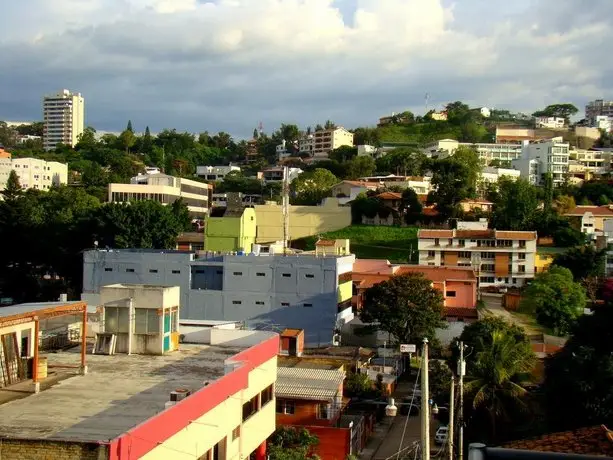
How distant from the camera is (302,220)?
58.9m

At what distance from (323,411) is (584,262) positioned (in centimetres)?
2838

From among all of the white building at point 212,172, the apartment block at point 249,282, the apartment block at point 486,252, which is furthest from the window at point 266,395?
the white building at point 212,172

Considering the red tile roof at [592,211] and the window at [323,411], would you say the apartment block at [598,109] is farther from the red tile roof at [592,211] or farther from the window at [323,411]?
the window at [323,411]

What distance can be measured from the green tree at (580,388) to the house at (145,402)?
7120 millimetres

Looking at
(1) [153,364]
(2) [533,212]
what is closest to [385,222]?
(2) [533,212]

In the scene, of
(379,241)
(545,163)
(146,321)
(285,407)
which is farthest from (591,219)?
(146,321)

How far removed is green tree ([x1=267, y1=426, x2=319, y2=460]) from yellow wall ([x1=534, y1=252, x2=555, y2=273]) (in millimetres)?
32341

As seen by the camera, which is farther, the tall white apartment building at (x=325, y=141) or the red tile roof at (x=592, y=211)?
the tall white apartment building at (x=325, y=141)

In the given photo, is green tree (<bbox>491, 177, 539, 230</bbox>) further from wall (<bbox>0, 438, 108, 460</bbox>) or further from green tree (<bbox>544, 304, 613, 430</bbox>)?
wall (<bbox>0, 438, 108, 460</bbox>)

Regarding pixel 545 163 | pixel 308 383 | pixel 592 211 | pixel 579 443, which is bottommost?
pixel 308 383

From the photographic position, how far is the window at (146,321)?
1631 cm

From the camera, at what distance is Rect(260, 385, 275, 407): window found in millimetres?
16364

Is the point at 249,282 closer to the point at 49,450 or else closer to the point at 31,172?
the point at 49,450

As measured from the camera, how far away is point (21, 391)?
1269cm
